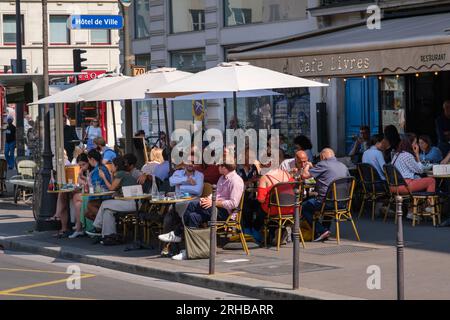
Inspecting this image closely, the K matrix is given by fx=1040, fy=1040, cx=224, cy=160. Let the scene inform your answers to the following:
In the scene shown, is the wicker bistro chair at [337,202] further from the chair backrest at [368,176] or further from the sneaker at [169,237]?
the chair backrest at [368,176]

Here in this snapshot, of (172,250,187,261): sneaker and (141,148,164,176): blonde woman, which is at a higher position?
(141,148,164,176): blonde woman

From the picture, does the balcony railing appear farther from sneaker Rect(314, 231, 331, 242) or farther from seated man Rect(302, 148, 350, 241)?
sneaker Rect(314, 231, 331, 242)

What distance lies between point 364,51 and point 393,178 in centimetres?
217

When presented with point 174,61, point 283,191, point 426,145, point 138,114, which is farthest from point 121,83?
point 138,114

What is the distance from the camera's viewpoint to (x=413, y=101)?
23156 mm

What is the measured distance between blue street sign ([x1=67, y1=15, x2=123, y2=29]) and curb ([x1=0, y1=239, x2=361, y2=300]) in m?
5.29

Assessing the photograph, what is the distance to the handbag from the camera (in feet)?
46.2

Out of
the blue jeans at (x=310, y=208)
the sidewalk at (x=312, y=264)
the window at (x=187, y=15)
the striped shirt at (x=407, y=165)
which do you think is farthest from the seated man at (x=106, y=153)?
the window at (x=187, y=15)

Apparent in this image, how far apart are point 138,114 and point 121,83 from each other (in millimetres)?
16929

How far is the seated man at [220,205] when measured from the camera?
14.4 meters

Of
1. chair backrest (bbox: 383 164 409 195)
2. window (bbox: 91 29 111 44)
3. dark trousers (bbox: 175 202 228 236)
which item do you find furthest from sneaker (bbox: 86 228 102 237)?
window (bbox: 91 29 111 44)

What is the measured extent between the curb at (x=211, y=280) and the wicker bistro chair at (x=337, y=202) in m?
2.97
